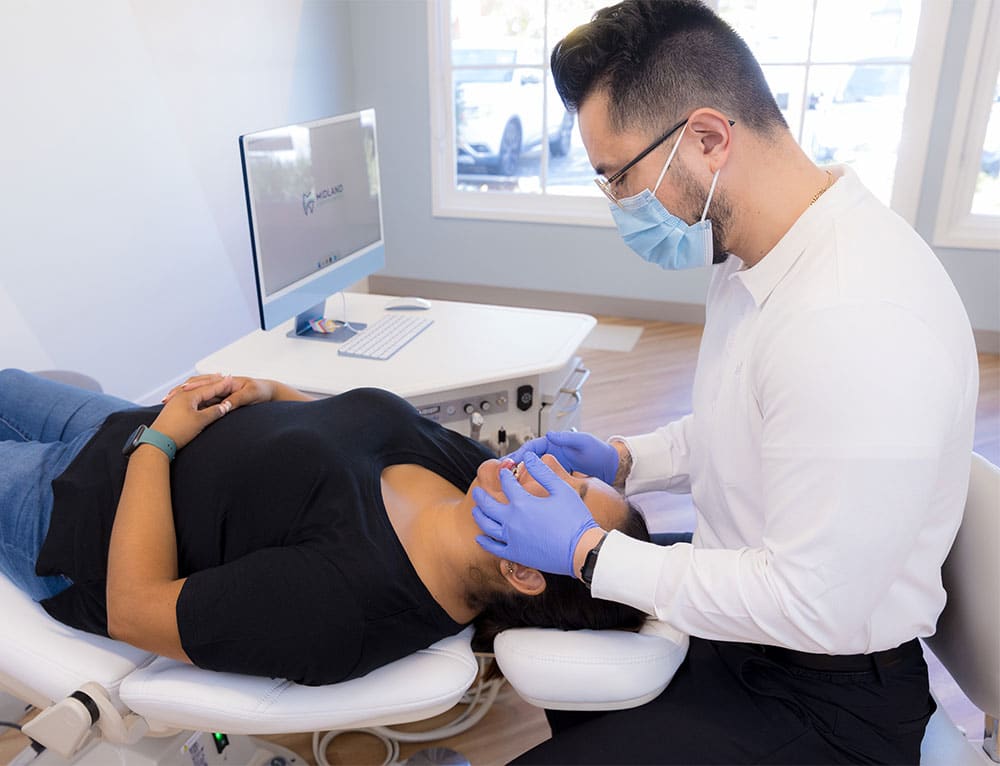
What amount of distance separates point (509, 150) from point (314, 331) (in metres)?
2.40

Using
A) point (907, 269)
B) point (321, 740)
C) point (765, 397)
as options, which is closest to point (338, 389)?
point (321, 740)

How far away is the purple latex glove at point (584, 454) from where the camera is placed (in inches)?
54.0

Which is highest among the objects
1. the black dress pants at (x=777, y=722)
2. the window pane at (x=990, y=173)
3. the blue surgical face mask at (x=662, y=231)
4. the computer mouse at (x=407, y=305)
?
the blue surgical face mask at (x=662, y=231)

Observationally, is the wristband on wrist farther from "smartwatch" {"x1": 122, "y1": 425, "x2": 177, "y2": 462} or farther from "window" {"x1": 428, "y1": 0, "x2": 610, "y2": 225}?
"window" {"x1": 428, "y1": 0, "x2": 610, "y2": 225}

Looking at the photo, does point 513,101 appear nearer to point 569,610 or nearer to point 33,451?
point 33,451

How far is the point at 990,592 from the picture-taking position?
1.01 meters

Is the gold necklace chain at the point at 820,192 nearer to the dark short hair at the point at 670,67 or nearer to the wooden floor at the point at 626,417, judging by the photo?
the dark short hair at the point at 670,67

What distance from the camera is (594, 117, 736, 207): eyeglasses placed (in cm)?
101

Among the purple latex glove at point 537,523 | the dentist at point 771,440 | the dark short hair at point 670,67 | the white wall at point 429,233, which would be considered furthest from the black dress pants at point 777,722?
the white wall at point 429,233

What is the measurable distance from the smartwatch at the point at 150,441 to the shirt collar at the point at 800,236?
0.90 metres

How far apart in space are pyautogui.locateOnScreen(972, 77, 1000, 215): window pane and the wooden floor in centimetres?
66

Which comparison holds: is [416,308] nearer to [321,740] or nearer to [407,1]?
[321,740]

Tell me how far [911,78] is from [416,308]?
100.0 inches

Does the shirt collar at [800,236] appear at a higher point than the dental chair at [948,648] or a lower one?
higher
